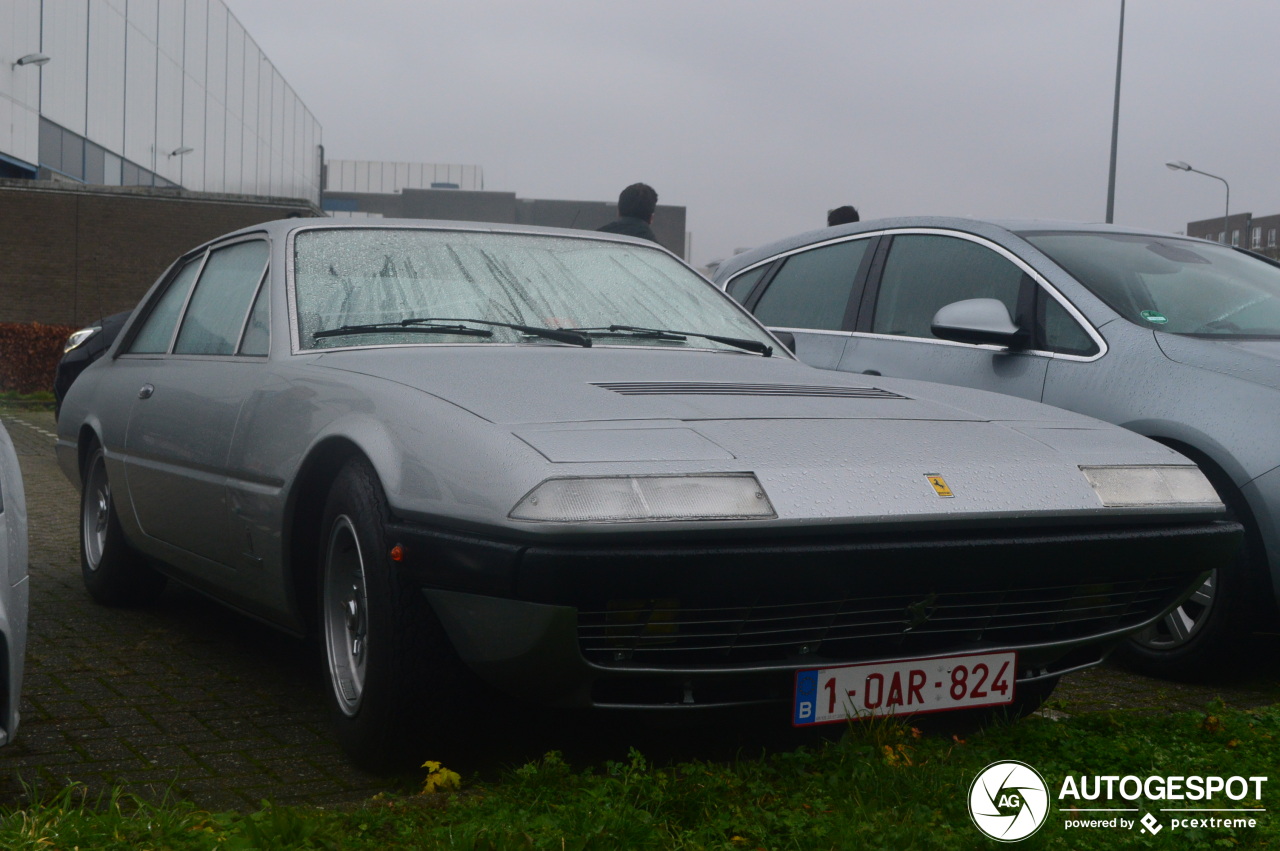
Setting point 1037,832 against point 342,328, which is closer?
point 1037,832

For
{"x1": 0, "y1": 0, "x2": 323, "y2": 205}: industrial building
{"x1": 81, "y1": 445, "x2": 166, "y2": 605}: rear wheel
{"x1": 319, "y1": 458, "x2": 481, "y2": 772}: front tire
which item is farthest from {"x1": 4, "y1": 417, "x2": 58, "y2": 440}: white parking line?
{"x1": 0, "y1": 0, "x2": 323, "y2": 205}: industrial building

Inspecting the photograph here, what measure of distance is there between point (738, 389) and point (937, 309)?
7.79 feet

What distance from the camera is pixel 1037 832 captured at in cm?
268

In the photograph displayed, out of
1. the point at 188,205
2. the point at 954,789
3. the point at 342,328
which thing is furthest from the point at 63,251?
the point at 954,789

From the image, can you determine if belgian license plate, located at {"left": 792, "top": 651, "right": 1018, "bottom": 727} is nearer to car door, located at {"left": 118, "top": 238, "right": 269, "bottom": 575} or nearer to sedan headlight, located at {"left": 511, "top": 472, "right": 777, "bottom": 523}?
sedan headlight, located at {"left": 511, "top": 472, "right": 777, "bottom": 523}

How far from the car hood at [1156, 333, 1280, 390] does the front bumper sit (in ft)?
4.76

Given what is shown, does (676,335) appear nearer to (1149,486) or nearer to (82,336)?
(1149,486)

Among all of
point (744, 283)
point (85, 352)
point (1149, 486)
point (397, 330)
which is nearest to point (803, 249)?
point (744, 283)

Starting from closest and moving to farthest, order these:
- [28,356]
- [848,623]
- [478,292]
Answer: [848,623] < [478,292] < [28,356]

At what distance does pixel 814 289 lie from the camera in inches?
246

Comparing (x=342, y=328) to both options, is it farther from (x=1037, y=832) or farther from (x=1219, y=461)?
(x=1219, y=461)

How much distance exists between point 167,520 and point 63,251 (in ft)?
80.2

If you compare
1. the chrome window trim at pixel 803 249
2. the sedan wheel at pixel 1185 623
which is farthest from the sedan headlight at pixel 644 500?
the chrome window trim at pixel 803 249

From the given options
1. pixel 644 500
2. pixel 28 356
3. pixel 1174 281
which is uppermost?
pixel 1174 281
